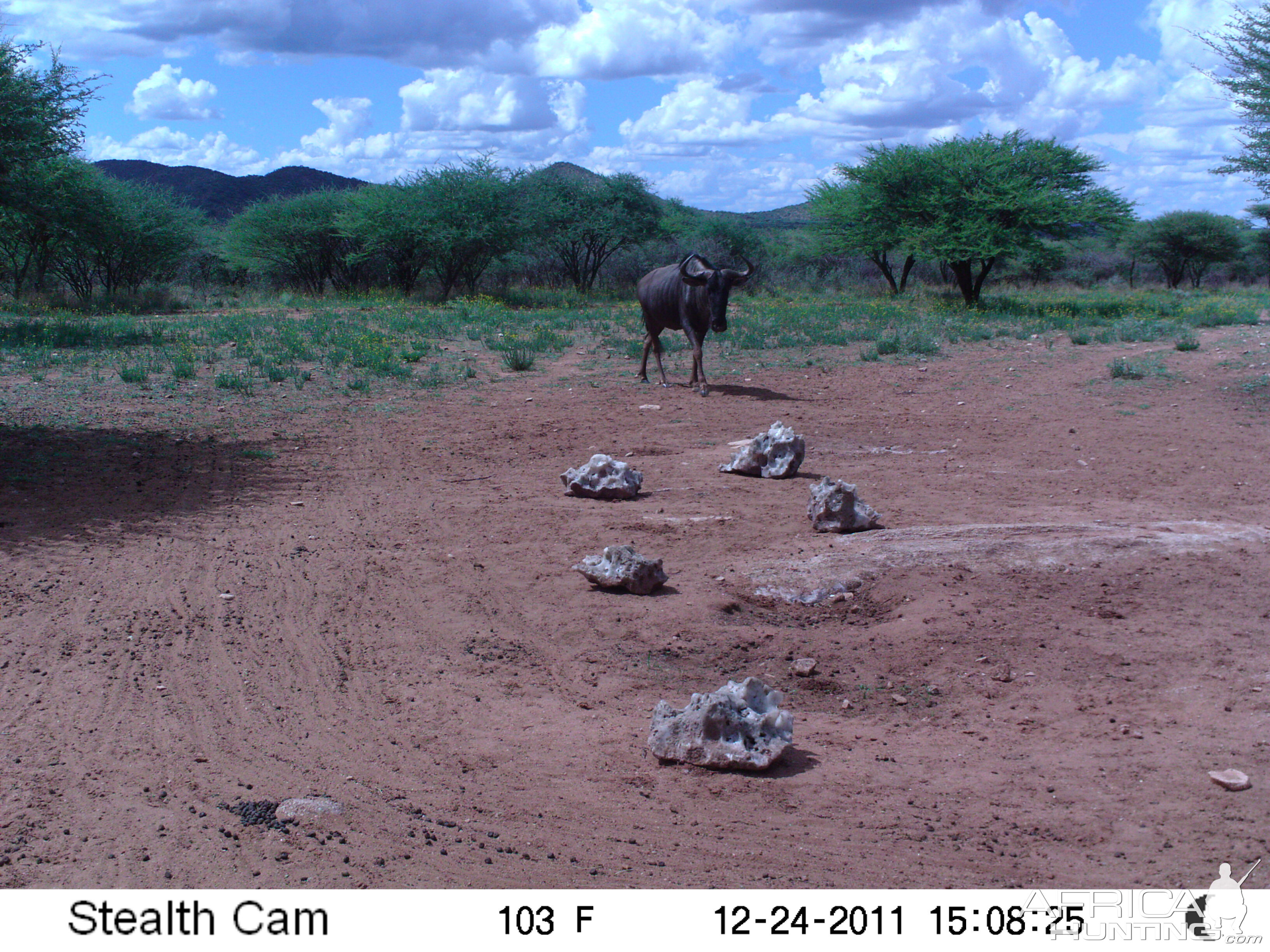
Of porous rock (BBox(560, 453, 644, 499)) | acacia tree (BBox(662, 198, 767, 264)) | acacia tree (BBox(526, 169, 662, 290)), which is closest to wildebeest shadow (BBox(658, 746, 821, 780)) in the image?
porous rock (BBox(560, 453, 644, 499))

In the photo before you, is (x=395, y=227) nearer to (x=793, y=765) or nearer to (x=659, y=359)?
(x=659, y=359)

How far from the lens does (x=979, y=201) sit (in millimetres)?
25719

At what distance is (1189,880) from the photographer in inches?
113

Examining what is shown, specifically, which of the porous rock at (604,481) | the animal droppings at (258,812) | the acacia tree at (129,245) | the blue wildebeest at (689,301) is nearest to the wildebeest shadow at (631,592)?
the porous rock at (604,481)

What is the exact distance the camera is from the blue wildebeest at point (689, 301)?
12.5 m

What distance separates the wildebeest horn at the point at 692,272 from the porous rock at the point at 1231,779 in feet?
32.2

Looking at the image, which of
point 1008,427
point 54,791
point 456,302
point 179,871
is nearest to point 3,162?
point 54,791

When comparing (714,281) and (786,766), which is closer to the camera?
(786,766)

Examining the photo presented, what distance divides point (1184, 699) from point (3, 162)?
455 inches

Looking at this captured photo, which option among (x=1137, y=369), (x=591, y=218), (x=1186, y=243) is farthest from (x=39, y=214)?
(x=1186, y=243)

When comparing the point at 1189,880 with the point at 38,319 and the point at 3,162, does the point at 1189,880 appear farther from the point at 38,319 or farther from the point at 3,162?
the point at 38,319

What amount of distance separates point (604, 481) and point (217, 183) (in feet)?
362

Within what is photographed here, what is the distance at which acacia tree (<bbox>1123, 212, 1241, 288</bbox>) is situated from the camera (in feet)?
143

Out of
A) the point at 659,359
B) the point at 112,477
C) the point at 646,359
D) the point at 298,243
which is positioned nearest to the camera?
the point at 112,477
